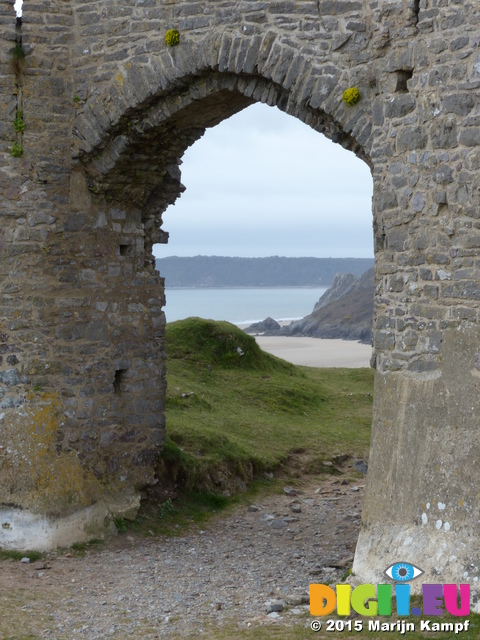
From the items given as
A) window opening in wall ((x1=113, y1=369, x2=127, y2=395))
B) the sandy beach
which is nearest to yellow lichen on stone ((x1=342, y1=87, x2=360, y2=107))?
window opening in wall ((x1=113, y1=369, x2=127, y2=395))

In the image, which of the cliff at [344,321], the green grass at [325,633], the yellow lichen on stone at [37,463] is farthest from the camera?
the cliff at [344,321]

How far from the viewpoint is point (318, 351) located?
1468 inches

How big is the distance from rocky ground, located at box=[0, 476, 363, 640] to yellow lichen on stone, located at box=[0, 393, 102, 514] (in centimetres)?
60

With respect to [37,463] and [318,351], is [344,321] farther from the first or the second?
[37,463]

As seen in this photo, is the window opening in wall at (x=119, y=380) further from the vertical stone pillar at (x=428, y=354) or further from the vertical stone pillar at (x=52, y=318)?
the vertical stone pillar at (x=428, y=354)

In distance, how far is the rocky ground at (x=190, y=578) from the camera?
7.01 m

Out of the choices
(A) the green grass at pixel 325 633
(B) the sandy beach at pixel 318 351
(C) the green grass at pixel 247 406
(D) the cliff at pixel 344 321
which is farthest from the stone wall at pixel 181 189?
(D) the cliff at pixel 344 321

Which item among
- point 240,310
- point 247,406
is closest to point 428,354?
point 247,406

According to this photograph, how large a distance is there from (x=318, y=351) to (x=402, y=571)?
100 ft

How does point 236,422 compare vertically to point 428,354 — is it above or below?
below

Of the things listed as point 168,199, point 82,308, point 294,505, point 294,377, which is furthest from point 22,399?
point 294,377

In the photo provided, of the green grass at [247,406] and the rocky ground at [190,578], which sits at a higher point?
the green grass at [247,406]

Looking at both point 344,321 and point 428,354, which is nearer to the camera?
point 428,354

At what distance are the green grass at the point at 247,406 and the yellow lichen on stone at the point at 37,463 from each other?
1.66 metres
